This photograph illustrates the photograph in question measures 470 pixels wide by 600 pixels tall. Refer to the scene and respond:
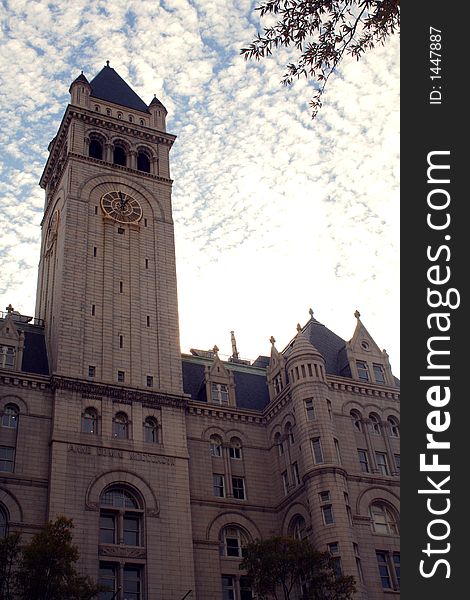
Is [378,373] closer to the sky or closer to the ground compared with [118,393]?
closer to the sky

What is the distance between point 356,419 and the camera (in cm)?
5850

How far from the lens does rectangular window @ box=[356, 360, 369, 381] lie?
202 feet

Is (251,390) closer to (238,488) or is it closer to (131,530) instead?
(238,488)

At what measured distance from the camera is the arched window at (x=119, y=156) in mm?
70625

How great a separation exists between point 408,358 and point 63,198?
54.9 metres

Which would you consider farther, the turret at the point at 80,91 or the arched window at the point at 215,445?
the turret at the point at 80,91

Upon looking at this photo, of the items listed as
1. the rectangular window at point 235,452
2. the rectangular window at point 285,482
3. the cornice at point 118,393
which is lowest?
the rectangular window at point 285,482

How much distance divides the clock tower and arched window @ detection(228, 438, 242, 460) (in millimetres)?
6241

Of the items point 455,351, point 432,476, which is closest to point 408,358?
point 455,351

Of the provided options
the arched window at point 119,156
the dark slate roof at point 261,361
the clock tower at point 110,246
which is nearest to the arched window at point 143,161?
the clock tower at point 110,246

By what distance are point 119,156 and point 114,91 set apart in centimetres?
897

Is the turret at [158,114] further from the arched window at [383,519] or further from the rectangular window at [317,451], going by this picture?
the arched window at [383,519]

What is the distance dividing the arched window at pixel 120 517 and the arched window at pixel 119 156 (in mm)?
32122

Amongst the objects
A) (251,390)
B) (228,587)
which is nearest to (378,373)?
(251,390)
